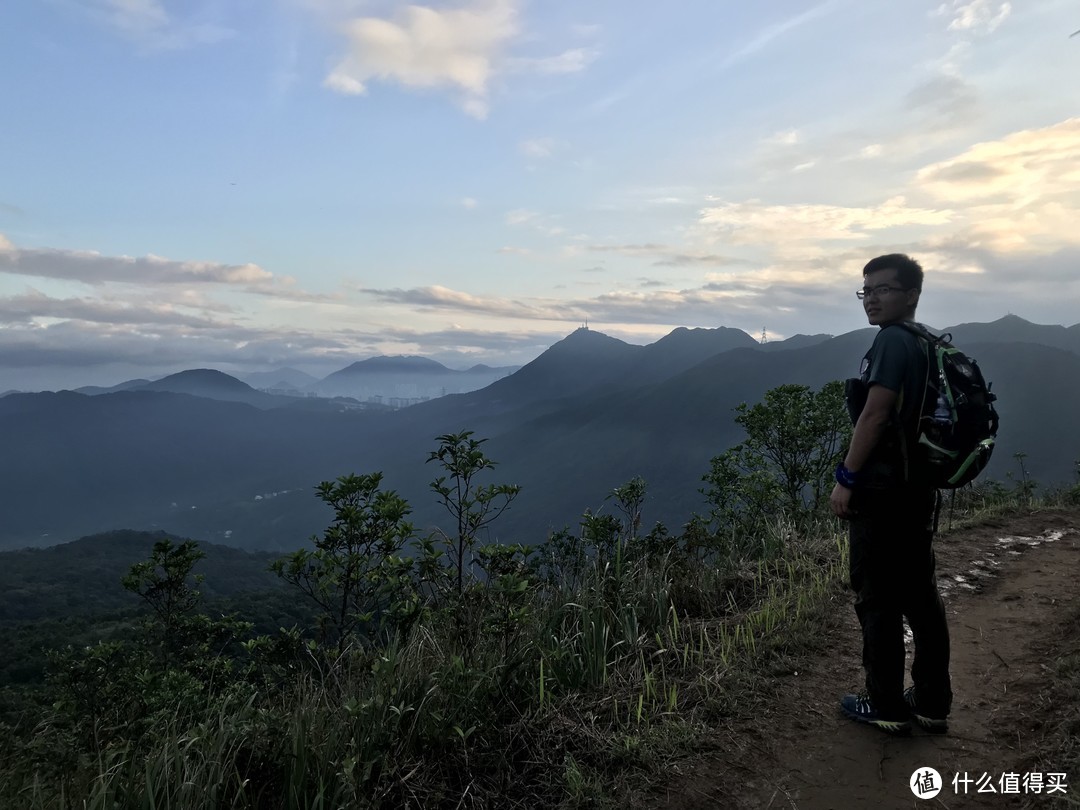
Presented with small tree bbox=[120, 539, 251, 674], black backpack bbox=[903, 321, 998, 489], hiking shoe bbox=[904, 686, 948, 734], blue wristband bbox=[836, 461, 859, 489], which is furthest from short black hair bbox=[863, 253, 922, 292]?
small tree bbox=[120, 539, 251, 674]

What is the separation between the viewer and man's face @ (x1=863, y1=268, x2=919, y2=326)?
2959mm

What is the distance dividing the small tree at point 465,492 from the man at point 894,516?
2131 mm

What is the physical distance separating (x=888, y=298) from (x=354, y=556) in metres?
3.65

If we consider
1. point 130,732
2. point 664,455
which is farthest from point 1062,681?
point 664,455

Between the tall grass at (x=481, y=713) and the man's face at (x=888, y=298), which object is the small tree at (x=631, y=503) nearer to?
the tall grass at (x=481, y=713)

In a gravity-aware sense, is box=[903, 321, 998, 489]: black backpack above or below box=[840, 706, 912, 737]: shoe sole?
above

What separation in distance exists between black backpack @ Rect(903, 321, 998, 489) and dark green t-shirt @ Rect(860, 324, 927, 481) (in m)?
0.03

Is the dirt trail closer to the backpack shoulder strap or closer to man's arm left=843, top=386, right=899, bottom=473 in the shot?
man's arm left=843, top=386, right=899, bottom=473

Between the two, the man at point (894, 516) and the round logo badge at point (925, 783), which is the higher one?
the man at point (894, 516)

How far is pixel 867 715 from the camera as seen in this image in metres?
3.02

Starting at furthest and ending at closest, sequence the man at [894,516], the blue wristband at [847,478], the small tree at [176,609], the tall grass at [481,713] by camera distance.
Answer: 1. the small tree at [176,609]
2. the blue wristband at [847,478]
3. the man at [894,516]
4. the tall grass at [481,713]

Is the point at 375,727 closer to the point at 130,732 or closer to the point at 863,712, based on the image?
the point at 130,732

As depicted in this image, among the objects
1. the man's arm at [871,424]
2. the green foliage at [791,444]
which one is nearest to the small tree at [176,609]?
the man's arm at [871,424]

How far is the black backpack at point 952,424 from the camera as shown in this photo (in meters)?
2.71
